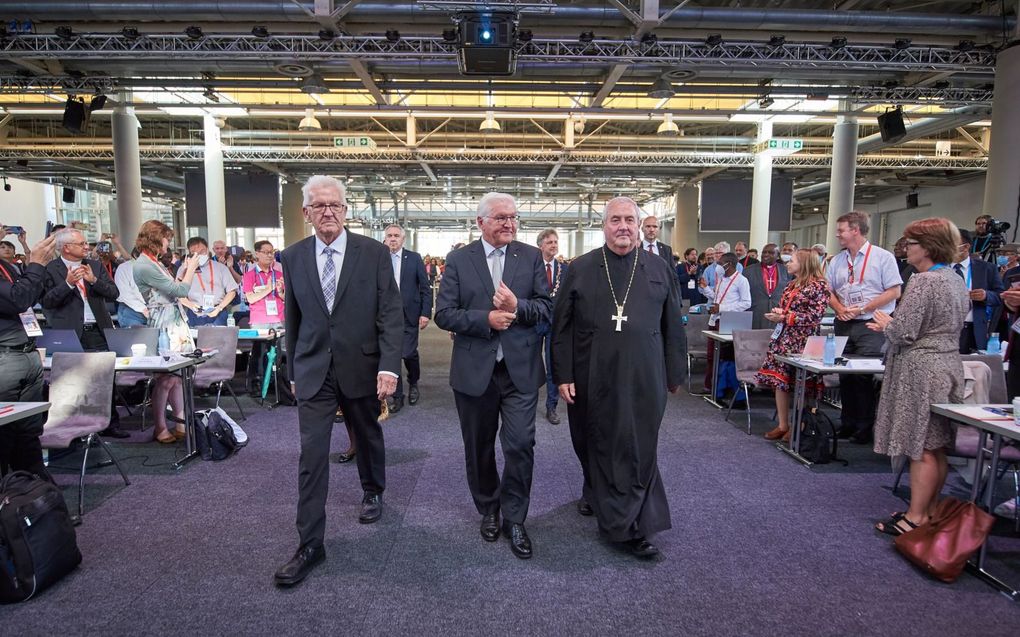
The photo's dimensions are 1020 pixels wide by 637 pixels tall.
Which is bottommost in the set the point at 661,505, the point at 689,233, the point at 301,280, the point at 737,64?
the point at 661,505

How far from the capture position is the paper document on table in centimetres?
383

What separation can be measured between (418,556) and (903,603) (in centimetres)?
215

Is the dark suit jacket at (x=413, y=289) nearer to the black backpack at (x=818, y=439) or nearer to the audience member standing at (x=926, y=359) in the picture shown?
the black backpack at (x=818, y=439)

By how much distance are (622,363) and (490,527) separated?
3.64 feet

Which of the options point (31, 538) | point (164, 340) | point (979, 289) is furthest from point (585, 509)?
point (979, 289)

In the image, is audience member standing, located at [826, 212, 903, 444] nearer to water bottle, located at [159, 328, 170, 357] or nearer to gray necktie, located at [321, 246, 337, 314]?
gray necktie, located at [321, 246, 337, 314]

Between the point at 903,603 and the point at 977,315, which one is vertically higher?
the point at 977,315

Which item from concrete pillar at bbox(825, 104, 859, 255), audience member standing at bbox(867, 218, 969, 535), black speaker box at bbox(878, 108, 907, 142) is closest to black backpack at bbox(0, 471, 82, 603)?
audience member standing at bbox(867, 218, 969, 535)

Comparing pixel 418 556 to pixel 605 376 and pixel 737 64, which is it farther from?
pixel 737 64

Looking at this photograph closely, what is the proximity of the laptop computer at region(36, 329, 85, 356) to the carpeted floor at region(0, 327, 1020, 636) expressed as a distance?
0.85 metres

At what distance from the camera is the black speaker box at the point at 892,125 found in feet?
30.5

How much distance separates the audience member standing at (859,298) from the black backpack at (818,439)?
663 mm

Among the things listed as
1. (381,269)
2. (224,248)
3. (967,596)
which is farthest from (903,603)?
(224,248)

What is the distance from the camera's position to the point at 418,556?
265cm
